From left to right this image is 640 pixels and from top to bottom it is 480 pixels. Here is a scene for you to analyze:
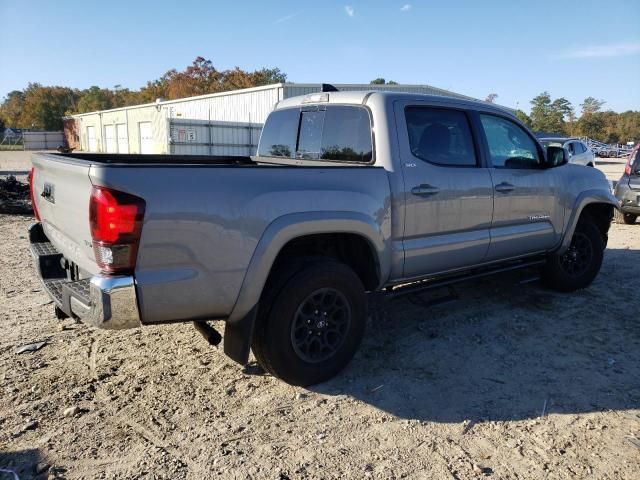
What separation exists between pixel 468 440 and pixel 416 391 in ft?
1.95

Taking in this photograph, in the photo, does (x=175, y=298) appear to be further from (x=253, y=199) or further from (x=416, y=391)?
(x=416, y=391)

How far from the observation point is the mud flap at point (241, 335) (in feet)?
10.1

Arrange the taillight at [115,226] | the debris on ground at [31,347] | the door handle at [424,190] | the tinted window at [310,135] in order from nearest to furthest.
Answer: the taillight at [115,226] → the door handle at [424,190] → the debris on ground at [31,347] → the tinted window at [310,135]

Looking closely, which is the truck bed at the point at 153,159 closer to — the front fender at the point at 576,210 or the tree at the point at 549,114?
the front fender at the point at 576,210

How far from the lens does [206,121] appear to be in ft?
80.9

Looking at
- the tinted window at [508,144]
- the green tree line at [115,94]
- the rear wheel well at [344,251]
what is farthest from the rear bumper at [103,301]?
the green tree line at [115,94]

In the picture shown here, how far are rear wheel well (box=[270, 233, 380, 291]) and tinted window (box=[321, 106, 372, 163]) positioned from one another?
641 mm

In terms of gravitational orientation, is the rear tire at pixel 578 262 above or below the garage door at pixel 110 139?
below

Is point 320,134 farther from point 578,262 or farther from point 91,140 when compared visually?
point 91,140

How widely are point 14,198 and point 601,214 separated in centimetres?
1198

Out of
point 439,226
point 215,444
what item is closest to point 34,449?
point 215,444

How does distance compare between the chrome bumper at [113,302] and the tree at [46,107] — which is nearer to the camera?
the chrome bumper at [113,302]

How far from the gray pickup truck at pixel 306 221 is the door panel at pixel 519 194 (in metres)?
0.02

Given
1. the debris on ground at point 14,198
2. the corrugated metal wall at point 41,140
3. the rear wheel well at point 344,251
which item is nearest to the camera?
the rear wheel well at point 344,251
